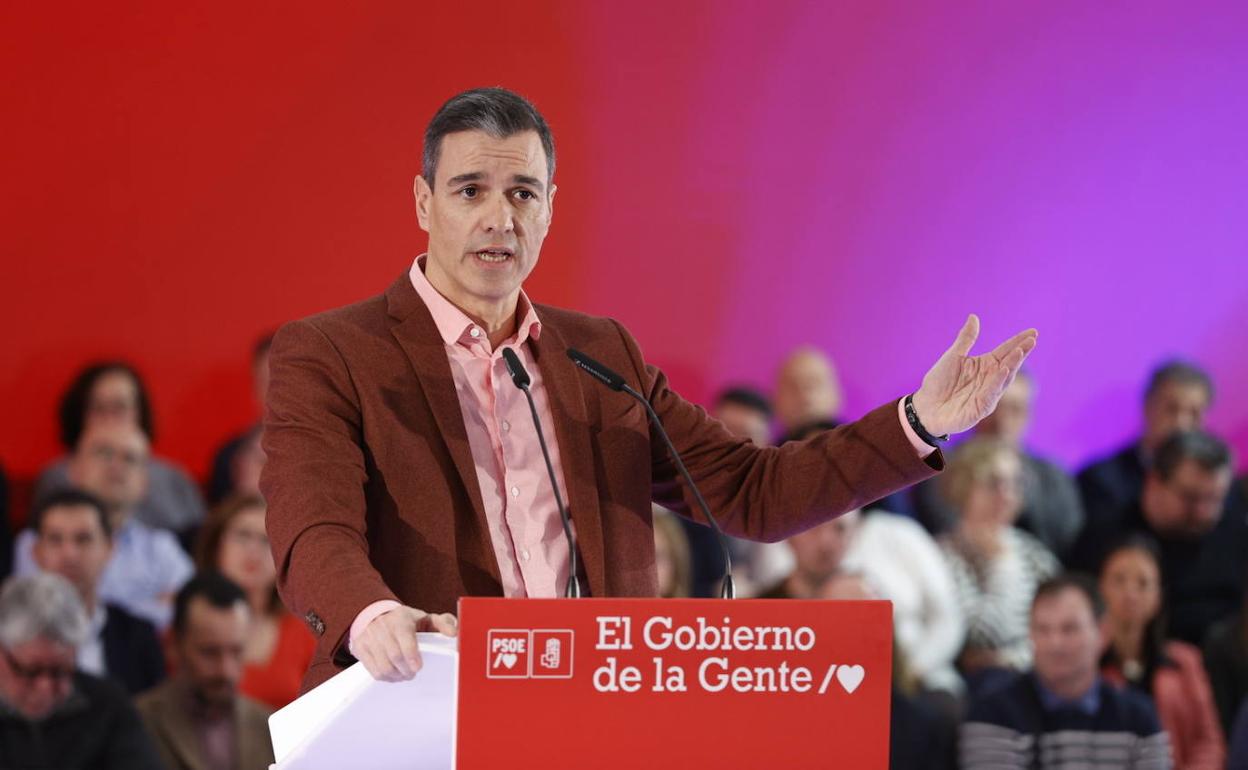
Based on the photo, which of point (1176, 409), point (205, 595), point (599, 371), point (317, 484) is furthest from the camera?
point (1176, 409)

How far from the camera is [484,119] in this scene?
2.24 meters

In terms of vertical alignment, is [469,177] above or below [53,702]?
above

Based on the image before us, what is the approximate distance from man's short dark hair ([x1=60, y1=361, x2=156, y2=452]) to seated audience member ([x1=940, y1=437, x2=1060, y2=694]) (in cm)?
259

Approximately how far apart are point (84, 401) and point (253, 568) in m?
0.95

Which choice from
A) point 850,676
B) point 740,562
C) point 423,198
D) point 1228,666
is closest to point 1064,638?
point 1228,666

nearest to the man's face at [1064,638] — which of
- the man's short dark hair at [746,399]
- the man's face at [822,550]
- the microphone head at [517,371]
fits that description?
the man's face at [822,550]

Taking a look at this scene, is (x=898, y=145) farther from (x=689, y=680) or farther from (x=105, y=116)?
(x=689, y=680)

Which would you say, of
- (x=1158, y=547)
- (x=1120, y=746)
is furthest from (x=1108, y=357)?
(x=1120, y=746)

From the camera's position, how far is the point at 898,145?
6902 mm

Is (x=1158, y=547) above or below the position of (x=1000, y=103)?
below

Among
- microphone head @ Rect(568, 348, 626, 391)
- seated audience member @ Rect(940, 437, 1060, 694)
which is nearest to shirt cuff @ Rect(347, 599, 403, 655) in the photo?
microphone head @ Rect(568, 348, 626, 391)

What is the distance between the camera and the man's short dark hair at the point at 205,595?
4680mm

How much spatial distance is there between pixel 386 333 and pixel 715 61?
455cm

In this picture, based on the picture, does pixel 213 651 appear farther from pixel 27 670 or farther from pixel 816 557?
pixel 816 557
